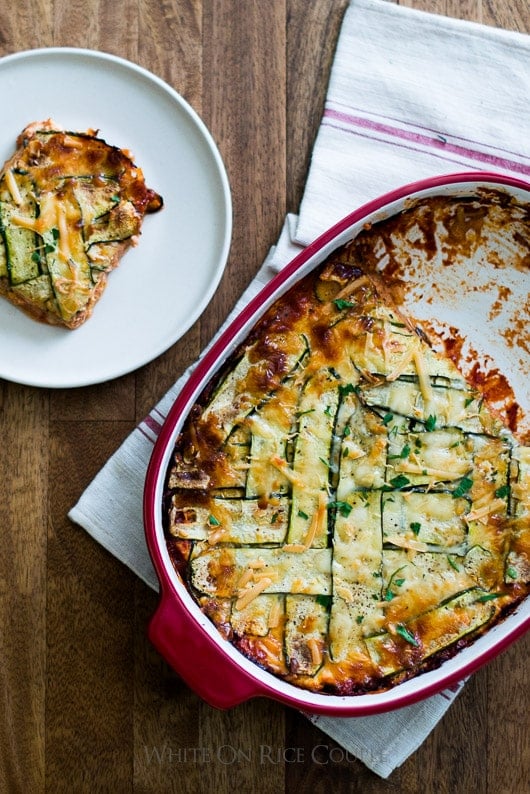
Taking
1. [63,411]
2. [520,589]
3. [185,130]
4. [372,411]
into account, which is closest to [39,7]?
[185,130]

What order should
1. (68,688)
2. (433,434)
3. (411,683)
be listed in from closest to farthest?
(411,683), (433,434), (68,688)

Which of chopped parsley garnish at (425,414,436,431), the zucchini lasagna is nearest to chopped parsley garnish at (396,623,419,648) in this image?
the zucchini lasagna

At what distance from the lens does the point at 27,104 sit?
1.82m

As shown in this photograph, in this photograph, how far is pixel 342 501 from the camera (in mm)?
1703

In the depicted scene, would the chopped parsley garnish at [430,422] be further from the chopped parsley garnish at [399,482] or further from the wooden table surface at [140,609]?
the wooden table surface at [140,609]

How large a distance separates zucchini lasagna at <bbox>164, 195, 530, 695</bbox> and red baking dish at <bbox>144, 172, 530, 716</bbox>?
0.04m

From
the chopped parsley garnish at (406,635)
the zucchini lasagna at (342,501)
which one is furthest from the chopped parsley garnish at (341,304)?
the chopped parsley garnish at (406,635)

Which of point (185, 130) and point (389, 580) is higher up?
point (185, 130)

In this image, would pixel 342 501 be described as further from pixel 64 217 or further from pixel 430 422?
pixel 64 217

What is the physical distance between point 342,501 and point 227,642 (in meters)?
0.39

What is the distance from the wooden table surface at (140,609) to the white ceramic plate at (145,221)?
77 millimetres

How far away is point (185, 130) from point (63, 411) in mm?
733

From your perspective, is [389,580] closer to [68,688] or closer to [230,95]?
[68,688]

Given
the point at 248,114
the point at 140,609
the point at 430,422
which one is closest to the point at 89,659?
the point at 140,609
